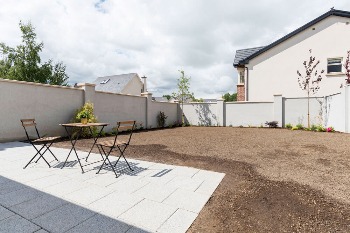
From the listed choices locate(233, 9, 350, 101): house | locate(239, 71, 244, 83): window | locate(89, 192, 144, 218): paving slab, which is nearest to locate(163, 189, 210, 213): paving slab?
locate(89, 192, 144, 218): paving slab

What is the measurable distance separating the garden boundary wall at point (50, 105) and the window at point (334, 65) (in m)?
14.2

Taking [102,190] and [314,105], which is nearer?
[102,190]

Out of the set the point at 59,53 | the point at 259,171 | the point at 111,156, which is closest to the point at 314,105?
the point at 259,171

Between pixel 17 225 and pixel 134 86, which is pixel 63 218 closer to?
pixel 17 225

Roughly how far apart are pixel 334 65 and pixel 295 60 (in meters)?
2.51

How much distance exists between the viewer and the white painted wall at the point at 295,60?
1409 centimetres

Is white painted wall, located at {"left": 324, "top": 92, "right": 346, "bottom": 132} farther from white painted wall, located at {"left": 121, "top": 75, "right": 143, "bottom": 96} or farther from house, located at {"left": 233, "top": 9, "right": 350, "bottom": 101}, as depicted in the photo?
white painted wall, located at {"left": 121, "top": 75, "right": 143, "bottom": 96}

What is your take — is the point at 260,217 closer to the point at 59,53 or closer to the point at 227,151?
the point at 227,151

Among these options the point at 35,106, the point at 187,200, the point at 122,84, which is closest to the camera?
the point at 187,200

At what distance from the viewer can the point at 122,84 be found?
30.4 metres

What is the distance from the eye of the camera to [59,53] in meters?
26.7

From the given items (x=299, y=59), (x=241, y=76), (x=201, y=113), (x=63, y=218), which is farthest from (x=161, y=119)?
(x=63, y=218)

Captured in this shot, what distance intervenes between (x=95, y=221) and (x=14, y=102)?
306 inches

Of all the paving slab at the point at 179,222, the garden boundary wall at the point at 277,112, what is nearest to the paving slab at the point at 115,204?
the paving slab at the point at 179,222
